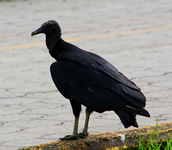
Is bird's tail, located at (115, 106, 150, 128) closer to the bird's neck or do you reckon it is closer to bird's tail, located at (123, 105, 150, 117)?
bird's tail, located at (123, 105, 150, 117)

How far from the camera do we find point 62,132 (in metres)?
3.81

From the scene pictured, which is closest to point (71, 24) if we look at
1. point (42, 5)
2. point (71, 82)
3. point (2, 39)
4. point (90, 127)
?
point (2, 39)

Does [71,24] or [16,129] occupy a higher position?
[71,24]

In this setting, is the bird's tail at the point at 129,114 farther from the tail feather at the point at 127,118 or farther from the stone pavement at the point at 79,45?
the stone pavement at the point at 79,45

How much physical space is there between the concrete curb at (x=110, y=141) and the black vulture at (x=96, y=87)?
0.63ft

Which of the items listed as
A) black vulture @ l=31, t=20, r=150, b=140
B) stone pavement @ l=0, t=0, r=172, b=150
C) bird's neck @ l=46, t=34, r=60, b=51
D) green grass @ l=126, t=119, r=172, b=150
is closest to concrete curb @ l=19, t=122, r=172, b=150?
green grass @ l=126, t=119, r=172, b=150

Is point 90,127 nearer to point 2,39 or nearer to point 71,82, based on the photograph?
point 71,82

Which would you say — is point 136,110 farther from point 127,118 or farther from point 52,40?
point 52,40

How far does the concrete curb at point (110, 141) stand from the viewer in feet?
9.61

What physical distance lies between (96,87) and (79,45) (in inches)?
202

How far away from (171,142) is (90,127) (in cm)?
107

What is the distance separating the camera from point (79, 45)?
26.3ft

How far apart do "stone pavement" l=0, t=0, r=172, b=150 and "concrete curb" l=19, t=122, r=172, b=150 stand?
0.64 m

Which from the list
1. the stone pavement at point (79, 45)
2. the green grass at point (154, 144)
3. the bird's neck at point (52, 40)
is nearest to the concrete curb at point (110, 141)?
the green grass at point (154, 144)
